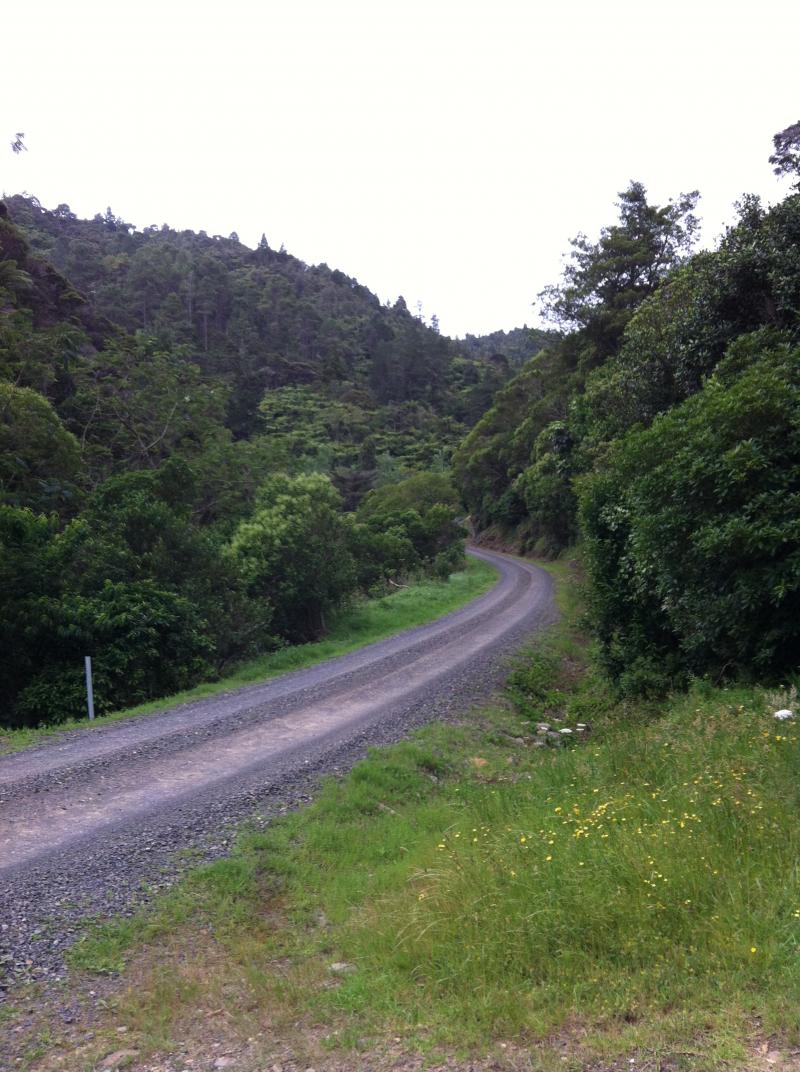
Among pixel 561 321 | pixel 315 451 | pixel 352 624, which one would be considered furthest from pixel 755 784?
pixel 315 451

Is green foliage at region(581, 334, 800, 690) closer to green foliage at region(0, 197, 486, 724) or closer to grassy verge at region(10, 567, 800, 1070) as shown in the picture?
grassy verge at region(10, 567, 800, 1070)

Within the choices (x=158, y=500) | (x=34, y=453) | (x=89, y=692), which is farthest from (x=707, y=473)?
(x=34, y=453)

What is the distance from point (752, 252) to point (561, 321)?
22460 millimetres

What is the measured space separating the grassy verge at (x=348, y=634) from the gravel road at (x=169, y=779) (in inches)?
21.4

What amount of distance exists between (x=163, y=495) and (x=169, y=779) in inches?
540

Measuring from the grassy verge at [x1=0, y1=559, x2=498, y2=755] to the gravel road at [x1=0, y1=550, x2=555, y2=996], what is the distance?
543mm

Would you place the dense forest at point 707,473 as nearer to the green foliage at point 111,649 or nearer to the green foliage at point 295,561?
the green foliage at point 111,649

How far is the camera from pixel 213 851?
605cm

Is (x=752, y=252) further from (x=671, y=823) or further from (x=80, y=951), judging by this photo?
(x=80, y=951)

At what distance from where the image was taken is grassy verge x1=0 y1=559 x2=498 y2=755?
37.5 ft

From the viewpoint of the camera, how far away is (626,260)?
99.5 feet

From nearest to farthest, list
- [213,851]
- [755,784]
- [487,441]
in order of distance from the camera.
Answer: [755,784]
[213,851]
[487,441]

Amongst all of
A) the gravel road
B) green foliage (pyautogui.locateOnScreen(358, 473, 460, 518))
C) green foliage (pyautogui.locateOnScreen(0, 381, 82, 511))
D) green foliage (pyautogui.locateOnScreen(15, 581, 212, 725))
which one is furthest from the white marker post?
green foliage (pyautogui.locateOnScreen(358, 473, 460, 518))

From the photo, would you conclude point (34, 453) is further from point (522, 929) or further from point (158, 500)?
point (522, 929)
